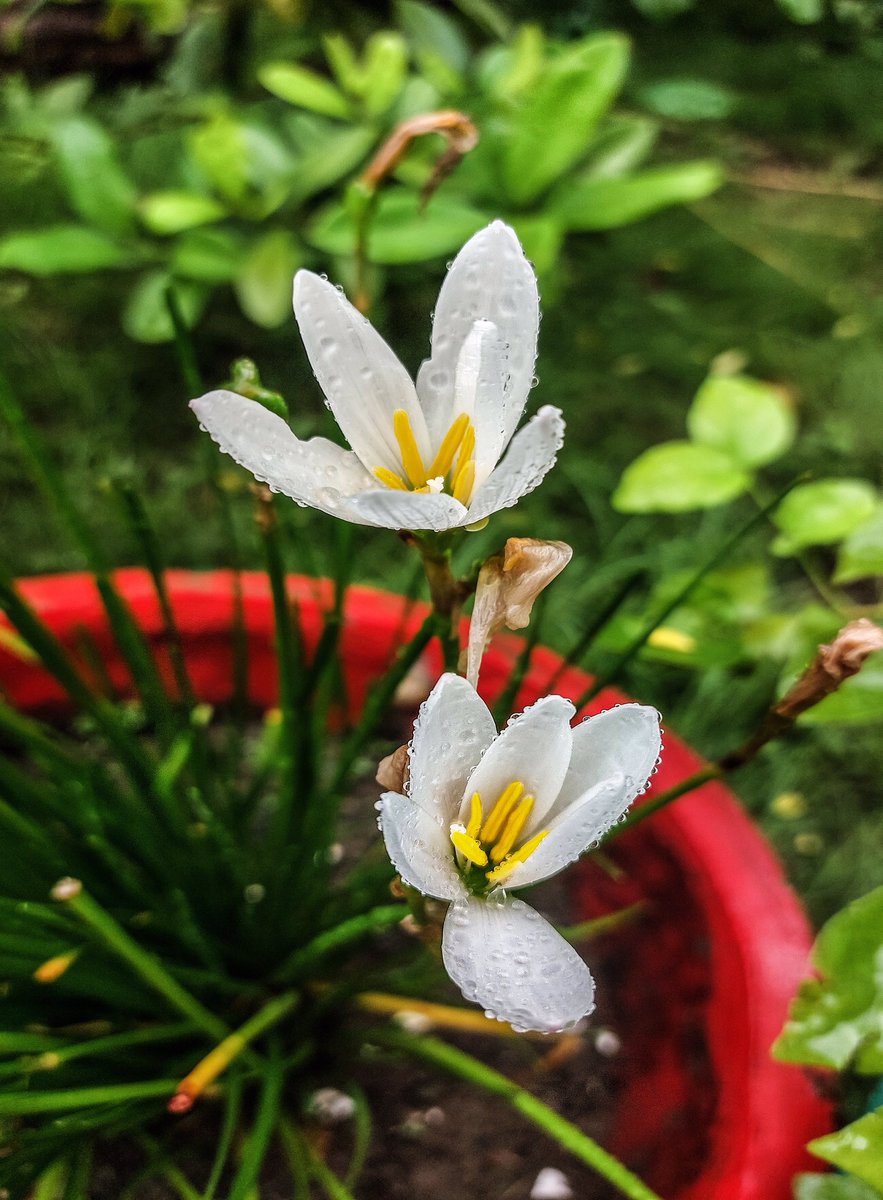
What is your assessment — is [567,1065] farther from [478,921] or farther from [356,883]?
[478,921]

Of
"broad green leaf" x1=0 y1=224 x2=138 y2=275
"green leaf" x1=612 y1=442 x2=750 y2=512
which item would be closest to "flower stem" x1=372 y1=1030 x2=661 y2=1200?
"green leaf" x1=612 y1=442 x2=750 y2=512

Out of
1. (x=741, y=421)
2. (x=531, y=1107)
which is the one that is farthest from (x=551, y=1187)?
(x=741, y=421)

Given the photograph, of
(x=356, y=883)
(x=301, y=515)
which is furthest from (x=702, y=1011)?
(x=301, y=515)

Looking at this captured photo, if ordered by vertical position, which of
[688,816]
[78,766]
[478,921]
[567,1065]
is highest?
[478,921]

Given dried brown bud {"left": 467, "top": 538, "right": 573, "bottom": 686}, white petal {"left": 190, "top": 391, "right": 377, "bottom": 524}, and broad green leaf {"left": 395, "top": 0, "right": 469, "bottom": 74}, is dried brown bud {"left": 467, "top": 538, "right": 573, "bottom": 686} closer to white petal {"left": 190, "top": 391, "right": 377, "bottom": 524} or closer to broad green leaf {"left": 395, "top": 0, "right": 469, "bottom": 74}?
white petal {"left": 190, "top": 391, "right": 377, "bottom": 524}

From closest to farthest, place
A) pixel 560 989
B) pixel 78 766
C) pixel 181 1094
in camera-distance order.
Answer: pixel 560 989 → pixel 181 1094 → pixel 78 766

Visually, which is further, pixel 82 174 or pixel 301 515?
pixel 301 515

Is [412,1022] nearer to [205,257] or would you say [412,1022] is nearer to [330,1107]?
[330,1107]
